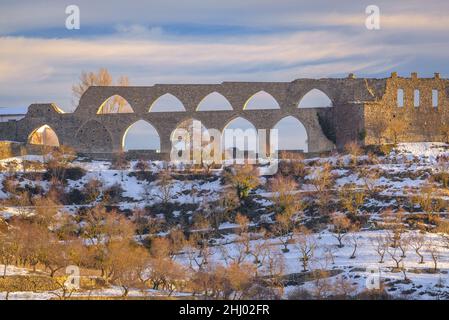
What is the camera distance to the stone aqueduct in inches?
3066

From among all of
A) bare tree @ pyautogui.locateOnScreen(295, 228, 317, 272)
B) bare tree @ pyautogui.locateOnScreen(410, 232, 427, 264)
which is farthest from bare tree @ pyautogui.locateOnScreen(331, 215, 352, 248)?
bare tree @ pyautogui.locateOnScreen(410, 232, 427, 264)

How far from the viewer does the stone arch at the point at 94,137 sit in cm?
7975

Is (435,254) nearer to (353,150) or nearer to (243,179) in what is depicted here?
(243,179)

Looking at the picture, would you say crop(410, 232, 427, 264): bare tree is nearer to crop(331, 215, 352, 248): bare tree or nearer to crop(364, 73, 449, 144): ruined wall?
crop(331, 215, 352, 248): bare tree

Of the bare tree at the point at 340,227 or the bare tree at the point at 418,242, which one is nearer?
the bare tree at the point at 418,242

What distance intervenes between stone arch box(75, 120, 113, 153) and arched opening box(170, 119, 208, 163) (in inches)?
173

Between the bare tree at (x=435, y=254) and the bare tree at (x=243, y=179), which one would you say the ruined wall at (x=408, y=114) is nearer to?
the bare tree at (x=243, y=179)

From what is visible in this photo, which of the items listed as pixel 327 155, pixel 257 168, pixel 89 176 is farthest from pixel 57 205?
pixel 327 155

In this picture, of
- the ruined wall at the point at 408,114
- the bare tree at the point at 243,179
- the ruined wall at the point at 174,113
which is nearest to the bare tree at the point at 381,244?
the bare tree at the point at 243,179

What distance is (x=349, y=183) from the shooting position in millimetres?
68125

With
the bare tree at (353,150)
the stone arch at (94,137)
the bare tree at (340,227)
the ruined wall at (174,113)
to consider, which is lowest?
the bare tree at (340,227)

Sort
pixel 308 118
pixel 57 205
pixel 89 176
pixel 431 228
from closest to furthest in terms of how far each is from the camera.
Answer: pixel 431 228 < pixel 57 205 < pixel 89 176 < pixel 308 118

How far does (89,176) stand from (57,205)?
20.8 ft
